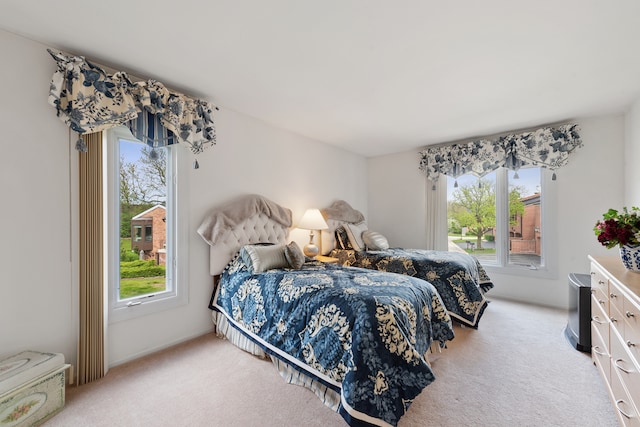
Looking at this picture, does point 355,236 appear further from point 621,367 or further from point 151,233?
point 621,367

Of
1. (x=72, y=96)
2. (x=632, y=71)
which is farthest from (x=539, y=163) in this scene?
(x=72, y=96)

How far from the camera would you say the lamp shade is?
11.7 feet

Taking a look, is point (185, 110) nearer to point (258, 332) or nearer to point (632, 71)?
point (258, 332)

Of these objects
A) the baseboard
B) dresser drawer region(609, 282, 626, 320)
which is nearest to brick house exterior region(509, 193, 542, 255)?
dresser drawer region(609, 282, 626, 320)

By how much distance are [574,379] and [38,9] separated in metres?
4.29

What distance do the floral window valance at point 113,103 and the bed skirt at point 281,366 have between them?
180 cm

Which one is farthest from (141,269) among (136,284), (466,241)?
(466,241)

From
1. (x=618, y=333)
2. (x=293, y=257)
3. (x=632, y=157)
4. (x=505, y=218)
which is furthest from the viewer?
(x=505, y=218)

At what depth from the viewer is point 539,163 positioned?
3.52 m

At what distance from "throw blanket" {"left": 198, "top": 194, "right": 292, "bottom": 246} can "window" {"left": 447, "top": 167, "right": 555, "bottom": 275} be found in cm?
288

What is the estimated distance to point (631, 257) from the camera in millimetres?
1703

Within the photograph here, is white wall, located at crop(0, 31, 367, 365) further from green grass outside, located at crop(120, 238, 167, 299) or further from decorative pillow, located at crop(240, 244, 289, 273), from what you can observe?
decorative pillow, located at crop(240, 244, 289, 273)

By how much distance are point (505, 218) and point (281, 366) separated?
148 inches

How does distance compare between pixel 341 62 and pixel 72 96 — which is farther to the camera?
pixel 341 62
